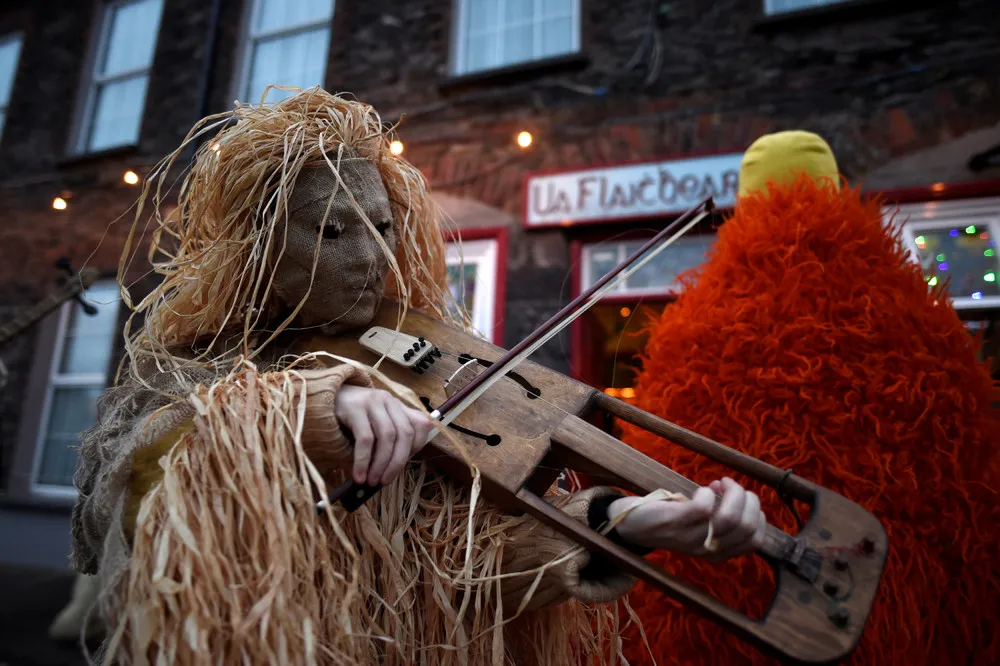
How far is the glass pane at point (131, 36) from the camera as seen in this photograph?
482cm

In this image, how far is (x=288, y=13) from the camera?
446cm

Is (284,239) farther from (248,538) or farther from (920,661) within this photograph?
(920,661)

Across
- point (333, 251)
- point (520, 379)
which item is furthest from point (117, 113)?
point (520, 379)

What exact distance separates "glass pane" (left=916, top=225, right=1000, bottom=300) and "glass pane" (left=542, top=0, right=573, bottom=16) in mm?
2461

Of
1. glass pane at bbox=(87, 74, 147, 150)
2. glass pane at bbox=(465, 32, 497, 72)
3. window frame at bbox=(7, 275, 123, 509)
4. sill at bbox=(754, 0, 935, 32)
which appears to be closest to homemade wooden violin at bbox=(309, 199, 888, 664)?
sill at bbox=(754, 0, 935, 32)

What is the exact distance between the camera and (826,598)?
678mm

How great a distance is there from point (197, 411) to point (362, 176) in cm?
51

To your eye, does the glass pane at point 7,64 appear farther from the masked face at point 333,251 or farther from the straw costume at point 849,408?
the straw costume at point 849,408

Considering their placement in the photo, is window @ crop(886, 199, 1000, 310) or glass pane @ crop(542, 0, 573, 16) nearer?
window @ crop(886, 199, 1000, 310)

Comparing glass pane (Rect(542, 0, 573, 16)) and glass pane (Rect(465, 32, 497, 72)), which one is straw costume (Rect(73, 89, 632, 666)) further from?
glass pane (Rect(542, 0, 573, 16))

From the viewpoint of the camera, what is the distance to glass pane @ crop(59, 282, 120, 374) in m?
4.32

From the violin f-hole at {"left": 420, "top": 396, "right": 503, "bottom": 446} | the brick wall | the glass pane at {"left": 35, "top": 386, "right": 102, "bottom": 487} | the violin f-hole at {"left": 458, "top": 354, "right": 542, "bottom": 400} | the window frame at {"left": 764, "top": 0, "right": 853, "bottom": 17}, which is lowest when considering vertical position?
the glass pane at {"left": 35, "top": 386, "right": 102, "bottom": 487}

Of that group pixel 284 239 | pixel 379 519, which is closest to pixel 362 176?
pixel 284 239

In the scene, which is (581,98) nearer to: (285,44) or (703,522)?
(285,44)
